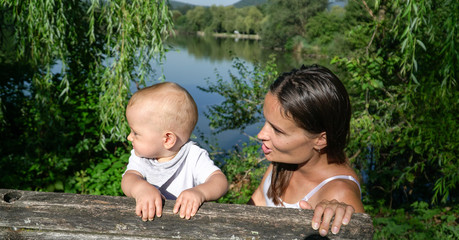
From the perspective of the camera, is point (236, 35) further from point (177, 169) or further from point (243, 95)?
point (177, 169)

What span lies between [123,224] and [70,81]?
4.09m

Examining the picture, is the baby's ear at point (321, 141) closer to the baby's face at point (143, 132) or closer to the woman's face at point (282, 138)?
the woman's face at point (282, 138)

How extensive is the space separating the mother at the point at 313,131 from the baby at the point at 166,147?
324mm

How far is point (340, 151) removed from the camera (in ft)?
5.04

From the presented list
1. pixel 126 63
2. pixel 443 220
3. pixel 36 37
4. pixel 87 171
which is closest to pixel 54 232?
pixel 126 63

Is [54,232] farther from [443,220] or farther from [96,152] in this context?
[443,220]

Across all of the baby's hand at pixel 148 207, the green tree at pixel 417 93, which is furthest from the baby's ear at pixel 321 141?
the green tree at pixel 417 93

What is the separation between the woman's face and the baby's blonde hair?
356mm

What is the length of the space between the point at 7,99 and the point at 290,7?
27577 mm

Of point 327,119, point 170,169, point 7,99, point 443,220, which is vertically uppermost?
point 327,119

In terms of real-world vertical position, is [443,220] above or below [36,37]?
below

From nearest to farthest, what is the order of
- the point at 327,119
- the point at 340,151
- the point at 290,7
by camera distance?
the point at 327,119, the point at 340,151, the point at 290,7

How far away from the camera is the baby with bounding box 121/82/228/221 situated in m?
1.48

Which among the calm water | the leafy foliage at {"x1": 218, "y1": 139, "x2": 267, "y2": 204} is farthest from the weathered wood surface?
the leafy foliage at {"x1": 218, "y1": 139, "x2": 267, "y2": 204}
